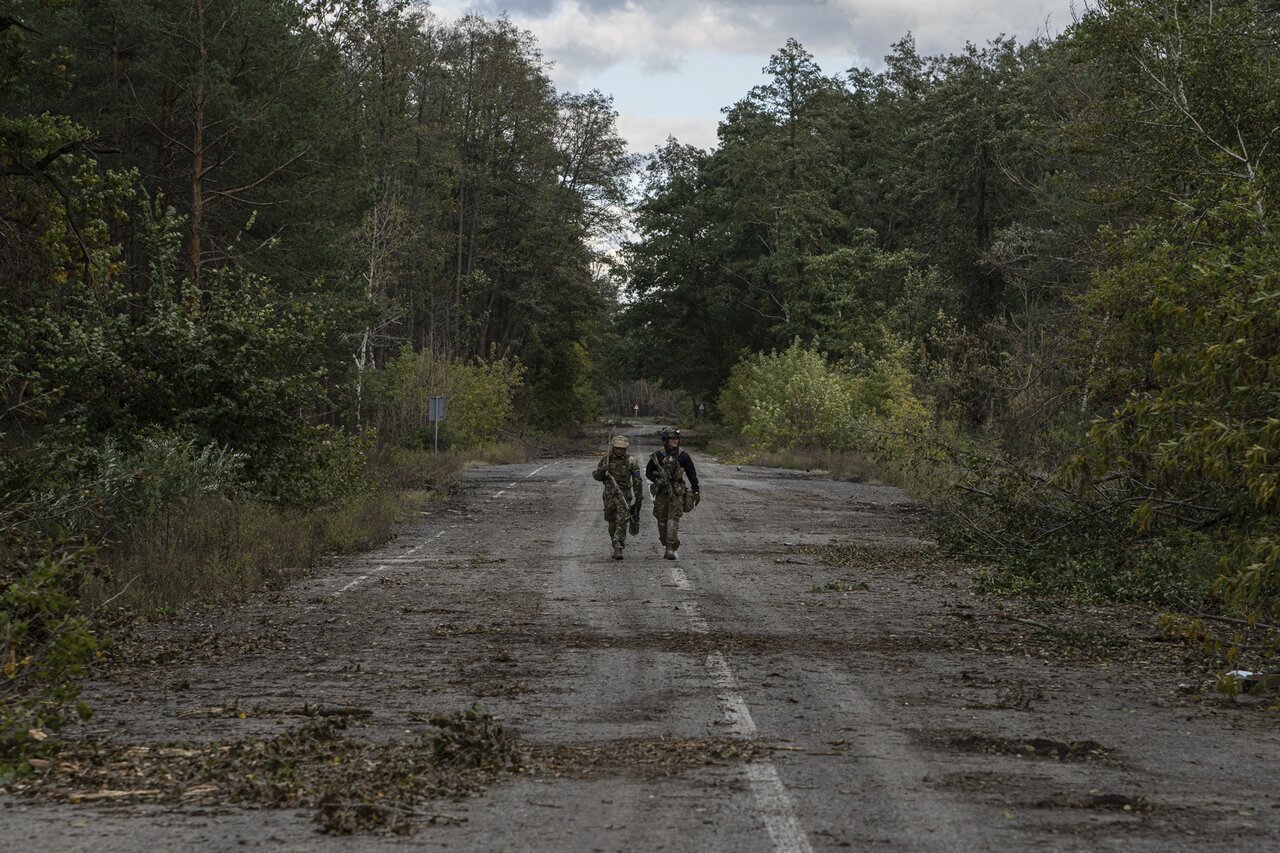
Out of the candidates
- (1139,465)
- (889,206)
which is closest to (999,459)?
(1139,465)

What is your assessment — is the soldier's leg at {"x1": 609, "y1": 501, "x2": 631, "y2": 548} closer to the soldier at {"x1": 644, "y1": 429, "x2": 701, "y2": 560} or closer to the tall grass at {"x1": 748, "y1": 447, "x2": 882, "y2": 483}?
the soldier at {"x1": 644, "y1": 429, "x2": 701, "y2": 560}

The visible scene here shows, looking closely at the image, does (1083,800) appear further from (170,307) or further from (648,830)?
(170,307)

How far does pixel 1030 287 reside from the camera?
154 feet

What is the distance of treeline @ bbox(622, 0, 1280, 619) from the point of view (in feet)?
33.1

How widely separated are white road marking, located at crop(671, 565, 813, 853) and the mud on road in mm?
22

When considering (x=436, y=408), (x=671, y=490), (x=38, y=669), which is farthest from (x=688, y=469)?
(x=436, y=408)

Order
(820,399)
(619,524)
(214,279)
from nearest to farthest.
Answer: (619,524) < (214,279) < (820,399)

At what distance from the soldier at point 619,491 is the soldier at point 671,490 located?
11.2 inches

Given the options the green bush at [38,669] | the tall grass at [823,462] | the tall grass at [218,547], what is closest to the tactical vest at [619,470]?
the tall grass at [218,547]

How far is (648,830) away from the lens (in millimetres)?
5641

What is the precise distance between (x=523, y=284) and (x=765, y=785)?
60.4m

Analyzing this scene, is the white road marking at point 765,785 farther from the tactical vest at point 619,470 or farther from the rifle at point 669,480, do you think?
the rifle at point 669,480

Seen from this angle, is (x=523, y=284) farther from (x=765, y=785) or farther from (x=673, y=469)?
(x=765, y=785)

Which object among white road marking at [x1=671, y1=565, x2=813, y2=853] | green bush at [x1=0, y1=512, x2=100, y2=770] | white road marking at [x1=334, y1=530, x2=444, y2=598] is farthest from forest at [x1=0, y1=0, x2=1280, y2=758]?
A: white road marking at [x1=671, y1=565, x2=813, y2=853]
